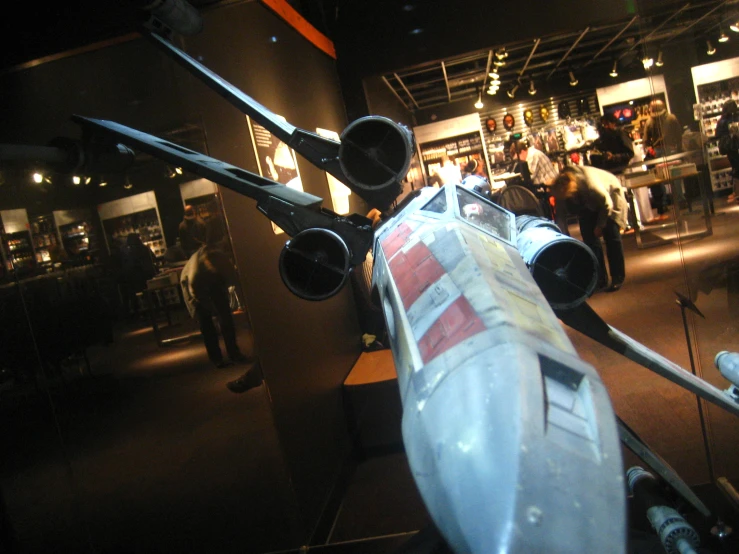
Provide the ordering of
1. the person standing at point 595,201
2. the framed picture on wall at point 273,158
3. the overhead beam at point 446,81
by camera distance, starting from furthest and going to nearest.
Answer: the overhead beam at point 446,81, the framed picture on wall at point 273,158, the person standing at point 595,201

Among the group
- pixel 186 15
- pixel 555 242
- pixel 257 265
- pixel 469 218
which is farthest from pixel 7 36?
pixel 555 242

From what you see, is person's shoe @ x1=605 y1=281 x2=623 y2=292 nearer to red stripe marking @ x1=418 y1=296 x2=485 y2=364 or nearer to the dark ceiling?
the dark ceiling

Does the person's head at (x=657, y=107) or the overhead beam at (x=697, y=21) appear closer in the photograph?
the overhead beam at (x=697, y=21)


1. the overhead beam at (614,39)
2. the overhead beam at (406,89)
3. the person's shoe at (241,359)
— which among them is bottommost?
the person's shoe at (241,359)

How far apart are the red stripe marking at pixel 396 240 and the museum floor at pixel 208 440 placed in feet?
3.49

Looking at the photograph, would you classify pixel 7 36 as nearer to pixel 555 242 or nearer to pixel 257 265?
pixel 257 265

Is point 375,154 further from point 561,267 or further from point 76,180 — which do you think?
point 76,180

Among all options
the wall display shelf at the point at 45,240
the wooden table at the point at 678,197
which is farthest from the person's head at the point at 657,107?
the wall display shelf at the point at 45,240

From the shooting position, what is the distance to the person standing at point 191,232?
2.91 m

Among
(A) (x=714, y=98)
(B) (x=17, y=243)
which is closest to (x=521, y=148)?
(A) (x=714, y=98)

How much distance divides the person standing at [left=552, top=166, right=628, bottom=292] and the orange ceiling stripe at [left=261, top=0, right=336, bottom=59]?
2.50 m

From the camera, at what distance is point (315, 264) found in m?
2.56

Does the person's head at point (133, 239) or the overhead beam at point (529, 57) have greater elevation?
the overhead beam at point (529, 57)

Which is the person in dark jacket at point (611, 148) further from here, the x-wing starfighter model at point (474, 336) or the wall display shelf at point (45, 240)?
the wall display shelf at point (45, 240)
